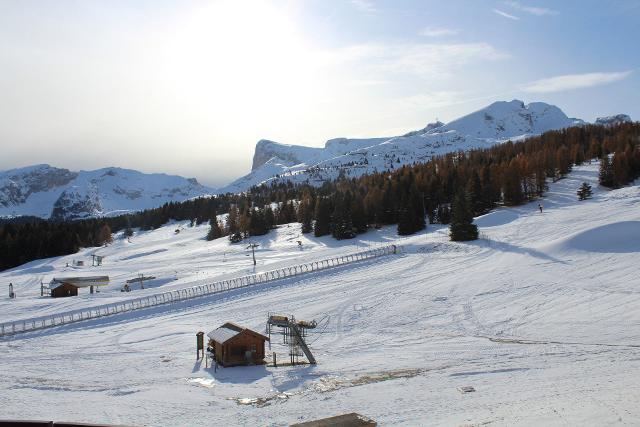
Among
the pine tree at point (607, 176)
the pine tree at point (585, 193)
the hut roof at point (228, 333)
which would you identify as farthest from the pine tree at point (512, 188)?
the hut roof at point (228, 333)

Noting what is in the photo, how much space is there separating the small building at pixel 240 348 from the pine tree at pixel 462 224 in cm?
3731

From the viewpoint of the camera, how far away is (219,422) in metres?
20.3

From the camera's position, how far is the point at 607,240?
1950 inches

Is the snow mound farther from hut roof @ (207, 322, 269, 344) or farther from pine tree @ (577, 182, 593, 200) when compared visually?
hut roof @ (207, 322, 269, 344)

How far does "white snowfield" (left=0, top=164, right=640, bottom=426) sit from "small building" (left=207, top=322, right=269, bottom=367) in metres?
0.84

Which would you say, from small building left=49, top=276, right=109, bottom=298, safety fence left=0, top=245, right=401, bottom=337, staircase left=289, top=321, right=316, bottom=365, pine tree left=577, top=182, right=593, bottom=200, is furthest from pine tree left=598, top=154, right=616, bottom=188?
small building left=49, top=276, right=109, bottom=298

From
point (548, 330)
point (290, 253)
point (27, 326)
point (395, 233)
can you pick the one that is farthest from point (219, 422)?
point (395, 233)

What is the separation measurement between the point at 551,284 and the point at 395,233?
37.7 meters

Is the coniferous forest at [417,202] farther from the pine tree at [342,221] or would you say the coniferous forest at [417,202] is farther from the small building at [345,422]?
the small building at [345,422]

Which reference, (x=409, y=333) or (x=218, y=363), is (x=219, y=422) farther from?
(x=409, y=333)

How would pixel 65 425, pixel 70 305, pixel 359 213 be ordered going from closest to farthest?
pixel 65 425, pixel 70 305, pixel 359 213

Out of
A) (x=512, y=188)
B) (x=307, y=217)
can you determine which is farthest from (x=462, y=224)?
(x=307, y=217)

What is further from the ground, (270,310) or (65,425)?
(65,425)

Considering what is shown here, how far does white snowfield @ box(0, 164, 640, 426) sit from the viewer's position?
2066cm
